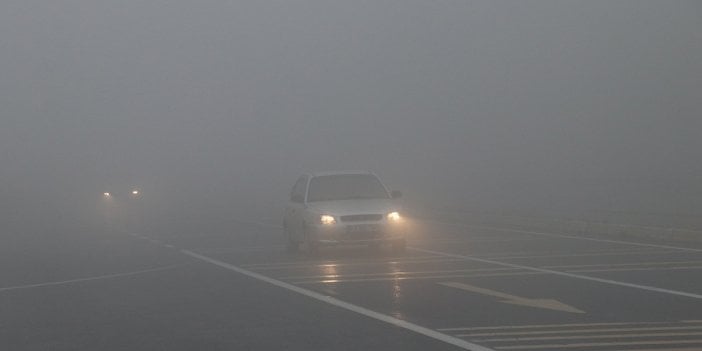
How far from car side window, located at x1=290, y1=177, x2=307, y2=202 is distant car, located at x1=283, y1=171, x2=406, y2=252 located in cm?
3

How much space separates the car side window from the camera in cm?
2425

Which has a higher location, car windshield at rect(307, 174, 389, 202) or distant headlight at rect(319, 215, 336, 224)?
car windshield at rect(307, 174, 389, 202)

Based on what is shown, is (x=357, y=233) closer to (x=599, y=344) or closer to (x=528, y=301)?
(x=528, y=301)

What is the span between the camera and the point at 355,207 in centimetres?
2261

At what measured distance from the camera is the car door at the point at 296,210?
23656mm

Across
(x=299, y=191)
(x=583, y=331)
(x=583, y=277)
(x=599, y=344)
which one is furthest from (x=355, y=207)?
(x=599, y=344)

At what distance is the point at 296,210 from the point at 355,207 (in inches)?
74.7

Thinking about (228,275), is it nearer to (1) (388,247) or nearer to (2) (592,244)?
(1) (388,247)

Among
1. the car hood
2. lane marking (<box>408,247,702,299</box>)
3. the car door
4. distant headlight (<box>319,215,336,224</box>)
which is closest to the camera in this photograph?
lane marking (<box>408,247,702,299</box>)

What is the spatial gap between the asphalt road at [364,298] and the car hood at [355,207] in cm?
83

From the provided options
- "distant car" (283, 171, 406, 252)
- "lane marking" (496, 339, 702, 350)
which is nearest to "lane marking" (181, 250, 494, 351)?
"lane marking" (496, 339, 702, 350)

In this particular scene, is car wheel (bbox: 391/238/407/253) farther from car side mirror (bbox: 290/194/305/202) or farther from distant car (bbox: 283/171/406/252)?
car side mirror (bbox: 290/194/305/202)

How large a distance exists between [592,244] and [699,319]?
43.2 feet

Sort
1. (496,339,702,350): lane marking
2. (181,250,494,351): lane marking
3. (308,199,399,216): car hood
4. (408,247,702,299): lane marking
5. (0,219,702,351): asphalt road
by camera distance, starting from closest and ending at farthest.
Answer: (496,339,702,350): lane marking
(181,250,494,351): lane marking
(0,219,702,351): asphalt road
(408,247,702,299): lane marking
(308,199,399,216): car hood
